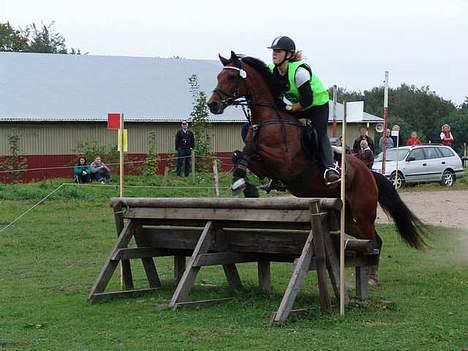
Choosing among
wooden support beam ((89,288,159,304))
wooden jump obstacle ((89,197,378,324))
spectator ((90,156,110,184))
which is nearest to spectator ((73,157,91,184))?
spectator ((90,156,110,184))

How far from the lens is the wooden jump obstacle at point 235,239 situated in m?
8.12

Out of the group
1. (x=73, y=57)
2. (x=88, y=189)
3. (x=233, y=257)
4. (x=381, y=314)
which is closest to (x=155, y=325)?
(x=233, y=257)

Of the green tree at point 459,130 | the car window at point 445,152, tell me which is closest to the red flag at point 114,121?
the car window at point 445,152

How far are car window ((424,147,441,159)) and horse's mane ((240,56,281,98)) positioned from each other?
18.4m

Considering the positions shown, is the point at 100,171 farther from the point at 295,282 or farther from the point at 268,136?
the point at 295,282

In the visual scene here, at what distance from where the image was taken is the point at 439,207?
20281 mm

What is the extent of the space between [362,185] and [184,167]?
18.0 meters

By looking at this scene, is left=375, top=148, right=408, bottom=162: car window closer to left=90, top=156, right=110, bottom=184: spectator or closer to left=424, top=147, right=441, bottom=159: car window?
left=424, top=147, right=441, bottom=159: car window

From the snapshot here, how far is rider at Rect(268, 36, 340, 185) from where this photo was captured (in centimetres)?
915

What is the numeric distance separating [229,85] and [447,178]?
19756 mm

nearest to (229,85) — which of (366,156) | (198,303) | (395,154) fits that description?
(198,303)

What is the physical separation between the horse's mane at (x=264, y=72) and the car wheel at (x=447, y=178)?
19069mm

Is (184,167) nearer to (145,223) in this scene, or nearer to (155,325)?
(145,223)

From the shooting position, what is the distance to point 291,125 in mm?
9266
